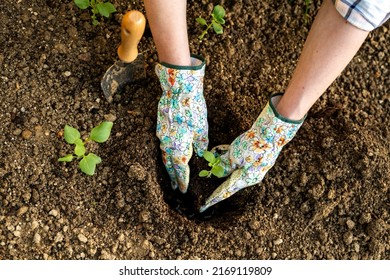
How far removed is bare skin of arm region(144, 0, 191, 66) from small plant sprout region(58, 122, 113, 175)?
20cm


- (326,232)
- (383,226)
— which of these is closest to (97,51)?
(326,232)

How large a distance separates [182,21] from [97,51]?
31 cm

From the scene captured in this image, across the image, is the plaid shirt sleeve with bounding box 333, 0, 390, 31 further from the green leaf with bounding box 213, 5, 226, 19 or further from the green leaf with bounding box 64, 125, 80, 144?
the green leaf with bounding box 64, 125, 80, 144

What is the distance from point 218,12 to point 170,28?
0.80 feet

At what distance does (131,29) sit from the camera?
1.13 meters

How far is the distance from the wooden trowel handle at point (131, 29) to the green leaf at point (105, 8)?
19 cm

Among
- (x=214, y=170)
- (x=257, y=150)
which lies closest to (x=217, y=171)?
(x=214, y=170)

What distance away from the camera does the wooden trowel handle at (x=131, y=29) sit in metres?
1.11

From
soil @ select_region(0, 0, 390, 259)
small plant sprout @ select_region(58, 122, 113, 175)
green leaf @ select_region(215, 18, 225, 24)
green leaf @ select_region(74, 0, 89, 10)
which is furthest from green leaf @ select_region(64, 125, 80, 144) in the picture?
green leaf @ select_region(215, 18, 225, 24)

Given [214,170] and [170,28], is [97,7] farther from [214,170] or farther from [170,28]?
[214,170]

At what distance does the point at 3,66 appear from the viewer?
140cm

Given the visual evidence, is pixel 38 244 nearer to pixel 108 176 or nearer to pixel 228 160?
pixel 108 176

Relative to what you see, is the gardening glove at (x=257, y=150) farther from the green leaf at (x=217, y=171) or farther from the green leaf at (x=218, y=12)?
the green leaf at (x=218, y=12)

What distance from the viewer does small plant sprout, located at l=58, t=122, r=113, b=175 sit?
1229 millimetres
